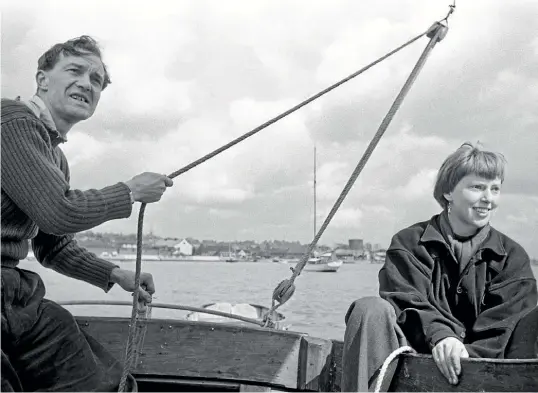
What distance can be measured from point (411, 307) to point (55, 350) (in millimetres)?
1623

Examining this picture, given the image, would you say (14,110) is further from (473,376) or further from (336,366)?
(336,366)

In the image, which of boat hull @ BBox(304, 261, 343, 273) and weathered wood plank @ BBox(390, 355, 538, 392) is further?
boat hull @ BBox(304, 261, 343, 273)

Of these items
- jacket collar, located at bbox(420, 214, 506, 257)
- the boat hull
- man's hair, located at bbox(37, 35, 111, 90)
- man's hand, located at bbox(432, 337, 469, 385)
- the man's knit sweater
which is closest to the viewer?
the man's knit sweater

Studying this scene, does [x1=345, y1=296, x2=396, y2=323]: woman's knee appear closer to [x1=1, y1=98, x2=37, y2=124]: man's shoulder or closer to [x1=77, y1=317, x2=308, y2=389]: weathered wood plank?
[x1=77, y1=317, x2=308, y2=389]: weathered wood plank

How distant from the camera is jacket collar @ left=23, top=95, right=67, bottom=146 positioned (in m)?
2.52

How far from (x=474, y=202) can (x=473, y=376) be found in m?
0.95

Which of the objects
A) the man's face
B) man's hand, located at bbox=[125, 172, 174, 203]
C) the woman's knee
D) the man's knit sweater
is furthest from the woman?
the man's face

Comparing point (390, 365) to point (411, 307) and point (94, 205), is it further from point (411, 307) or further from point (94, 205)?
point (94, 205)

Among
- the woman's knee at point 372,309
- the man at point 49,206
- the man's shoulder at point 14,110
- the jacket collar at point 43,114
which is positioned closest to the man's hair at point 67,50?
the man at point 49,206

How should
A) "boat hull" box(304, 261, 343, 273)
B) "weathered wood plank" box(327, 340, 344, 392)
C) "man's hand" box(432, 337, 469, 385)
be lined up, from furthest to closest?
"boat hull" box(304, 261, 343, 273) → "weathered wood plank" box(327, 340, 344, 392) → "man's hand" box(432, 337, 469, 385)

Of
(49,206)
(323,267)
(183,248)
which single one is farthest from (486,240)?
(183,248)

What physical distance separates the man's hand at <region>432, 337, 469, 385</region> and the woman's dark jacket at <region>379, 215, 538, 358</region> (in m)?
0.14

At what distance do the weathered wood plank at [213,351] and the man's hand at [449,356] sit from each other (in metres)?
1.51

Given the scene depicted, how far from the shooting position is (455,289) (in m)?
3.16
